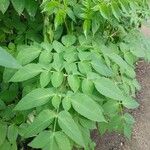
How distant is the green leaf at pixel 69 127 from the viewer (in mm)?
1397

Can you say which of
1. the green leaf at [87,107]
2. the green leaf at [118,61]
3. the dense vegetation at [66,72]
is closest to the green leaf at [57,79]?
the dense vegetation at [66,72]

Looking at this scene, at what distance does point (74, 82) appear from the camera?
1597 millimetres

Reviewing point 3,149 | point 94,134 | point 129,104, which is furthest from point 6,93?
point 94,134

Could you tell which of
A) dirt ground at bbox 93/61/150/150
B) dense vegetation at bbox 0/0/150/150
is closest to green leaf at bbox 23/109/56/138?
dense vegetation at bbox 0/0/150/150

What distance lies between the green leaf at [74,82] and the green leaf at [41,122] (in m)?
0.16

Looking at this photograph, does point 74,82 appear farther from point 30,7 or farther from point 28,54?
point 30,7

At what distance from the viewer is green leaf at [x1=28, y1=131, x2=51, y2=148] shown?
56.5 inches

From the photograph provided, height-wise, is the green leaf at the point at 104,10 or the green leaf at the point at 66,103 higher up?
the green leaf at the point at 104,10

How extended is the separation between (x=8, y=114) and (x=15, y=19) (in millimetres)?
572

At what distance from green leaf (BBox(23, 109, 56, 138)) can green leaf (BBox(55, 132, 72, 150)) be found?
0.20 ft

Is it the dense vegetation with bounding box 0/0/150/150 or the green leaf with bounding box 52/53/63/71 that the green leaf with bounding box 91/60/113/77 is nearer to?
the dense vegetation with bounding box 0/0/150/150

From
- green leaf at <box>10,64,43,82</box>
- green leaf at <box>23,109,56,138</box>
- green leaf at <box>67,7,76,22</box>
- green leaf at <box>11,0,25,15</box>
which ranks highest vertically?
green leaf at <box>11,0,25,15</box>

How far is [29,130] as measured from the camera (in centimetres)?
148

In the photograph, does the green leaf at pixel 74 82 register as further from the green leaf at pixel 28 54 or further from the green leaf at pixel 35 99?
the green leaf at pixel 28 54
